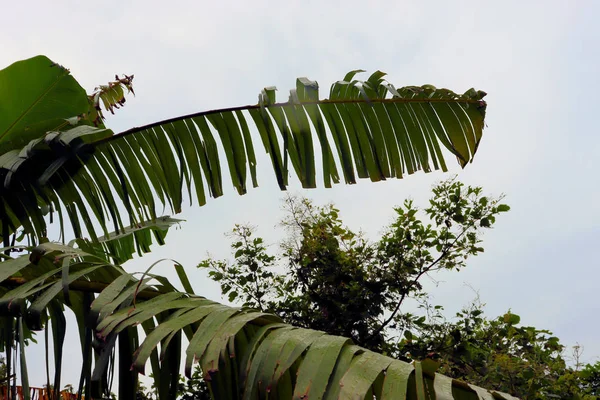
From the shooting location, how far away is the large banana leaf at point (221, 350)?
1.30 metres

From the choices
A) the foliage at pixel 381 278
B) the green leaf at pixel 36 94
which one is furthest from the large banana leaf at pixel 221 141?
the foliage at pixel 381 278

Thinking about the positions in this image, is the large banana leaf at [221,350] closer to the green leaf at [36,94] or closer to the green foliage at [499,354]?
the green leaf at [36,94]

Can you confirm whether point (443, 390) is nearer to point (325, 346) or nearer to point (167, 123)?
point (325, 346)

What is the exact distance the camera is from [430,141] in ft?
9.79

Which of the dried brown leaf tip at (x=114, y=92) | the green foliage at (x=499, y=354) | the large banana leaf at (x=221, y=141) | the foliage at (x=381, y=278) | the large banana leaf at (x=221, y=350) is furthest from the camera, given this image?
the foliage at (x=381, y=278)

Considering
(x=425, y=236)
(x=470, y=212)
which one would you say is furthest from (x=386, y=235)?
(x=470, y=212)

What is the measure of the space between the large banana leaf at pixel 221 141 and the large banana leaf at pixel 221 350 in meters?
0.78

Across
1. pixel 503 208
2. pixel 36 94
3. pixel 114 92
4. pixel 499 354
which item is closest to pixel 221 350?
pixel 36 94

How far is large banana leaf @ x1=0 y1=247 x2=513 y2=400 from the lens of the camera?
1.30 m

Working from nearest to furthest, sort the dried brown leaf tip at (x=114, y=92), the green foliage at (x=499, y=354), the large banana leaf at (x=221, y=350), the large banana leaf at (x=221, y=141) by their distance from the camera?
the large banana leaf at (x=221, y=350) < the large banana leaf at (x=221, y=141) < the dried brown leaf tip at (x=114, y=92) < the green foliage at (x=499, y=354)

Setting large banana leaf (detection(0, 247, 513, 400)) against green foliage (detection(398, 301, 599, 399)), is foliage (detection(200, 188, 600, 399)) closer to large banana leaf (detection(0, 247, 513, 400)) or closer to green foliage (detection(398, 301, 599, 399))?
green foliage (detection(398, 301, 599, 399))

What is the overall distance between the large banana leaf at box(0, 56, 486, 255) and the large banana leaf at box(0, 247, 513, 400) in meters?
0.78

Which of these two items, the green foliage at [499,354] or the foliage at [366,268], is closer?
the green foliage at [499,354]

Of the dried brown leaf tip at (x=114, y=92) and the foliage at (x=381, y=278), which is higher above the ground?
the dried brown leaf tip at (x=114, y=92)
